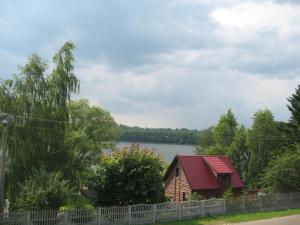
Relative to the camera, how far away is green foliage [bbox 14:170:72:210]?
24.3m

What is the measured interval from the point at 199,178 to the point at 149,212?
1303cm

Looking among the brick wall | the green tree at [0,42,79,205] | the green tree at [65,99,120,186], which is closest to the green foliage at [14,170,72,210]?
the green tree at [0,42,79,205]

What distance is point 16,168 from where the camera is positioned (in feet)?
94.9

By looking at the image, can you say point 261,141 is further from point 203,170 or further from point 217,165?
point 203,170

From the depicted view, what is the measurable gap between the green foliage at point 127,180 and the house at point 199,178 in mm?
10708

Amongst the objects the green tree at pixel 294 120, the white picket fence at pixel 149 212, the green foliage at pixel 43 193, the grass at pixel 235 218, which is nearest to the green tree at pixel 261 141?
the green tree at pixel 294 120

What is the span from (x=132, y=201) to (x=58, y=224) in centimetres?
574

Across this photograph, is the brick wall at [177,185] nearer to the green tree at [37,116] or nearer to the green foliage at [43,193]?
the green tree at [37,116]

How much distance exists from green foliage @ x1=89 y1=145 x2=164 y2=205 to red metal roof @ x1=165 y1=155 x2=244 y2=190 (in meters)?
10.7

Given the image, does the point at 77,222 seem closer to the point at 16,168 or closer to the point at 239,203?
the point at 16,168

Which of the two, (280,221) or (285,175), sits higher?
(285,175)

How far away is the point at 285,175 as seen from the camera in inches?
1507

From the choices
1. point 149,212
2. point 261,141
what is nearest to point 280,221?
point 149,212

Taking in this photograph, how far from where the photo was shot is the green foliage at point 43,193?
2431 cm
